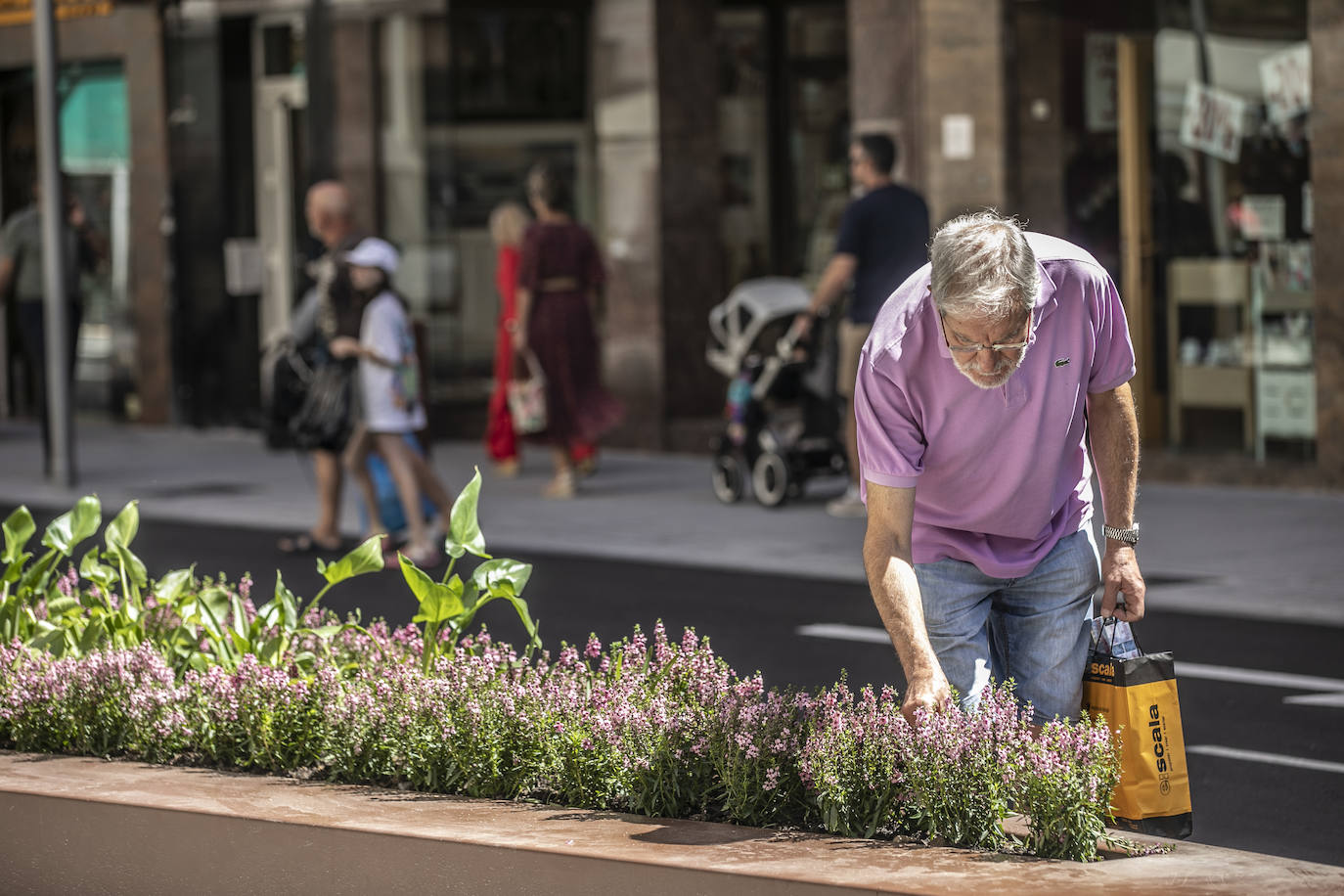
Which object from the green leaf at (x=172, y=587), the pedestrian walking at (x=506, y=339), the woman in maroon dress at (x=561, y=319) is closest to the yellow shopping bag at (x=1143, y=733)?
the green leaf at (x=172, y=587)

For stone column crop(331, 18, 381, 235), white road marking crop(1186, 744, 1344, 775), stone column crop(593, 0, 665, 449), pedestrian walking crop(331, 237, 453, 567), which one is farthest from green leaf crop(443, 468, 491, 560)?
stone column crop(331, 18, 381, 235)

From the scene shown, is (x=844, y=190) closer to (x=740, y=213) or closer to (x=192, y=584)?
(x=740, y=213)

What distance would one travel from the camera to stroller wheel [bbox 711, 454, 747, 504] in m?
13.5

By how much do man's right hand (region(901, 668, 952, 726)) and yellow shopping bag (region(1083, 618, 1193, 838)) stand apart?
37 centimetres

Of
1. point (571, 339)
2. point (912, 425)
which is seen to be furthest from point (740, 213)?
point (912, 425)

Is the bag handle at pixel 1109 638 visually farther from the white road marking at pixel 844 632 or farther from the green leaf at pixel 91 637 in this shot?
the white road marking at pixel 844 632

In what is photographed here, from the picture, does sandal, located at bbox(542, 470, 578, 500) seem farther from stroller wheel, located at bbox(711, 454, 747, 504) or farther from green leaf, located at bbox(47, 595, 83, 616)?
green leaf, located at bbox(47, 595, 83, 616)

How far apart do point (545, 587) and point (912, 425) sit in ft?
19.7

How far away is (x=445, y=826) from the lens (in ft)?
14.8

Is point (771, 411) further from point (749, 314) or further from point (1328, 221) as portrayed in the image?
point (1328, 221)

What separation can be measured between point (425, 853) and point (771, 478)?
889 cm

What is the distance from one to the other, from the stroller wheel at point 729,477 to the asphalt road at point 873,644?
1.97 metres

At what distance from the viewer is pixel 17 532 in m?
6.20

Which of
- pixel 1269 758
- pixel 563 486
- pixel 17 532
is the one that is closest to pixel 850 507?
pixel 563 486
